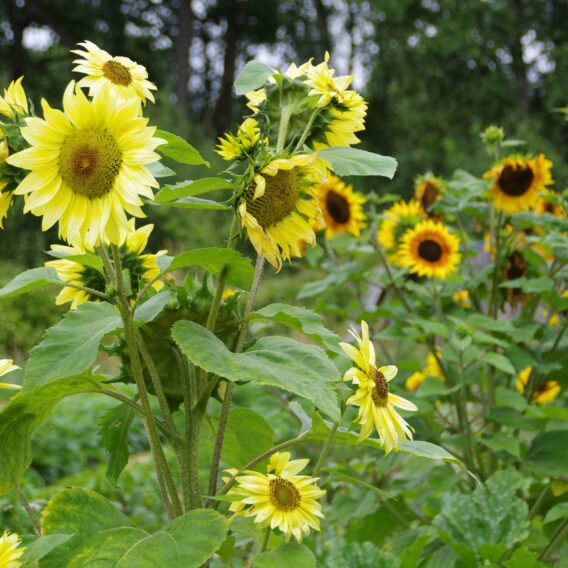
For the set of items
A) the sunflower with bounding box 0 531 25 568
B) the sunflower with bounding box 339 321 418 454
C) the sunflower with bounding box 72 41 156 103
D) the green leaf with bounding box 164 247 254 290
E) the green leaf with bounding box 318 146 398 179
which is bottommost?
the sunflower with bounding box 0 531 25 568

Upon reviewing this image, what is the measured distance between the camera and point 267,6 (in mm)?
17047

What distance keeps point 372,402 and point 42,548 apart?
1.20 ft

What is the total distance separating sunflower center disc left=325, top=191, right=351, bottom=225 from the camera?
231 centimetres

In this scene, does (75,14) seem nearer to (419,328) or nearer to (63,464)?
(63,464)

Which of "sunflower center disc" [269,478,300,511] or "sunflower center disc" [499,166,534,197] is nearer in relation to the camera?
"sunflower center disc" [269,478,300,511]

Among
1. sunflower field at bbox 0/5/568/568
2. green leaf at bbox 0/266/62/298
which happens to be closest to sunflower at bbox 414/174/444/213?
sunflower field at bbox 0/5/568/568

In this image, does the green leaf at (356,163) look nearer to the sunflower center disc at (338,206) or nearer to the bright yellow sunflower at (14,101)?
the bright yellow sunflower at (14,101)

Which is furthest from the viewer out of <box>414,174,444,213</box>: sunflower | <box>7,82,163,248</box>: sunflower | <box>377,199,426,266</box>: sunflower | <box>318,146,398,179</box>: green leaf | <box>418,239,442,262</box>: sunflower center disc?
<box>414,174,444,213</box>: sunflower

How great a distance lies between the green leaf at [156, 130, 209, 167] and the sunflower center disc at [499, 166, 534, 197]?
1369 mm

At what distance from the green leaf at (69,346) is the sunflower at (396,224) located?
1320 millimetres

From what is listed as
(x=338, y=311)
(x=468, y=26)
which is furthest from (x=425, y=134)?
(x=338, y=311)

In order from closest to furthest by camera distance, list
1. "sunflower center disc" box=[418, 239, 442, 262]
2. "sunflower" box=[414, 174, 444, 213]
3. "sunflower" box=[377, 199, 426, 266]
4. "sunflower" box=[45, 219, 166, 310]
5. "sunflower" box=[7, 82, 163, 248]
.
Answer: "sunflower" box=[7, 82, 163, 248]
"sunflower" box=[45, 219, 166, 310]
"sunflower center disc" box=[418, 239, 442, 262]
"sunflower" box=[377, 199, 426, 266]
"sunflower" box=[414, 174, 444, 213]

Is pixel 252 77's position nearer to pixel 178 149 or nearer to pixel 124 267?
pixel 178 149

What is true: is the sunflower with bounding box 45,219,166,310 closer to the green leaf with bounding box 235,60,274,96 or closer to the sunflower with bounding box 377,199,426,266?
the green leaf with bounding box 235,60,274,96
